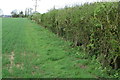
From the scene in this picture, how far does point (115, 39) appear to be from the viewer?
4742 millimetres

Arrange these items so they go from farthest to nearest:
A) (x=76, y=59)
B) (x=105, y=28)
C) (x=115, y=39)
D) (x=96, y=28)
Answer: (x=76, y=59) → (x=96, y=28) → (x=105, y=28) → (x=115, y=39)

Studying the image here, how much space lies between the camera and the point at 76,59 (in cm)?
691

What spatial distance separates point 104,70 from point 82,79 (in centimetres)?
79

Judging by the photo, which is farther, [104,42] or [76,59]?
[76,59]

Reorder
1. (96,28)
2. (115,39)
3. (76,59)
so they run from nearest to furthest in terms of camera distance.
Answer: (115,39) < (96,28) < (76,59)

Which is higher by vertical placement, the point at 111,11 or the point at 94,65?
the point at 111,11

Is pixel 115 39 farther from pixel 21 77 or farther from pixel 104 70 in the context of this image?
pixel 21 77

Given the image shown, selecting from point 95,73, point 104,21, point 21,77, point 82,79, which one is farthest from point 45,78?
point 104,21

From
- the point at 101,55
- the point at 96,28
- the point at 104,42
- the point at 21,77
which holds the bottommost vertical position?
the point at 21,77

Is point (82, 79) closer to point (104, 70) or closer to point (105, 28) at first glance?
point (104, 70)

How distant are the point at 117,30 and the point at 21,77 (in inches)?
105

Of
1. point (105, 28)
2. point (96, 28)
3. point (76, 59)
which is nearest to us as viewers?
point (105, 28)

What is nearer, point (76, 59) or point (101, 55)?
point (101, 55)

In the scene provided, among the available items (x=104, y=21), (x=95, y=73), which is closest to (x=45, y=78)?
(x=95, y=73)
